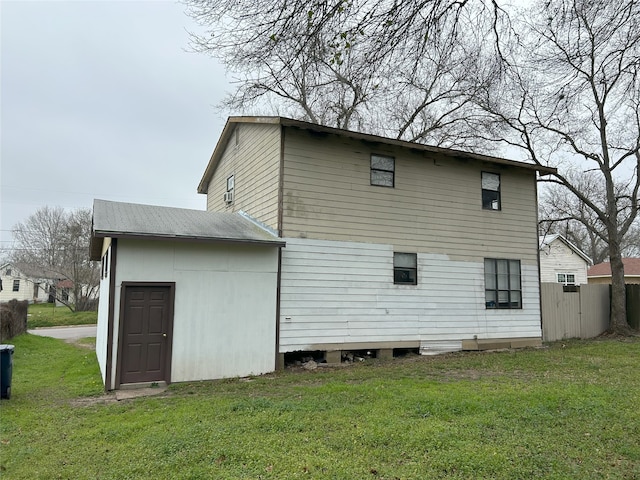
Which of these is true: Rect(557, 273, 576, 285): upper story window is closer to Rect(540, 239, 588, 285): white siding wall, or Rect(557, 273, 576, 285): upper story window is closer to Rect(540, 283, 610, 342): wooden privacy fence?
Rect(540, 239, 588, 285): white siding wall

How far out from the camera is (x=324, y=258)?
10320 millimetres

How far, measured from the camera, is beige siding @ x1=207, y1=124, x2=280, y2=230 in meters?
10.4

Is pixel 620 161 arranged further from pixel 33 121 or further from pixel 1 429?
pixel 33 121

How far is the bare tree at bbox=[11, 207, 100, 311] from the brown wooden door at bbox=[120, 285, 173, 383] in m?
24.1

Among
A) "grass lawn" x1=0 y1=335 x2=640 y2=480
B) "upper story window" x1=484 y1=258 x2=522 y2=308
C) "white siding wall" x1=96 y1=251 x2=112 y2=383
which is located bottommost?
"grass lawn" x1=0 y1=335 x2=640 y2=480

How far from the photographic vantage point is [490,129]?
56.4ft

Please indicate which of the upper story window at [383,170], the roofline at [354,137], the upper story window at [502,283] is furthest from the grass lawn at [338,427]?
the roofline at [354,137]

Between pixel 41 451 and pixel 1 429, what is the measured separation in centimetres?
130

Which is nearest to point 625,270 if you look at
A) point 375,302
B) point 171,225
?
point 375,302

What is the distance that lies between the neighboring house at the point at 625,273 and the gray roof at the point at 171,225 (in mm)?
29977

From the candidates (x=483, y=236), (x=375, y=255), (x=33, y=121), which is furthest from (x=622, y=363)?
(x=33, y=121)

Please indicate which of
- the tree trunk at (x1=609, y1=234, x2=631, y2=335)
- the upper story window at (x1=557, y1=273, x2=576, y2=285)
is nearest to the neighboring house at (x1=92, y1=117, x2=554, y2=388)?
the tree trunk at (x1=609, y1=234, x2=631, y2=335)

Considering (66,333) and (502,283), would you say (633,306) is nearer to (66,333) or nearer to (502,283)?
(502,283)

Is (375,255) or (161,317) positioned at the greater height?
(375,255)
